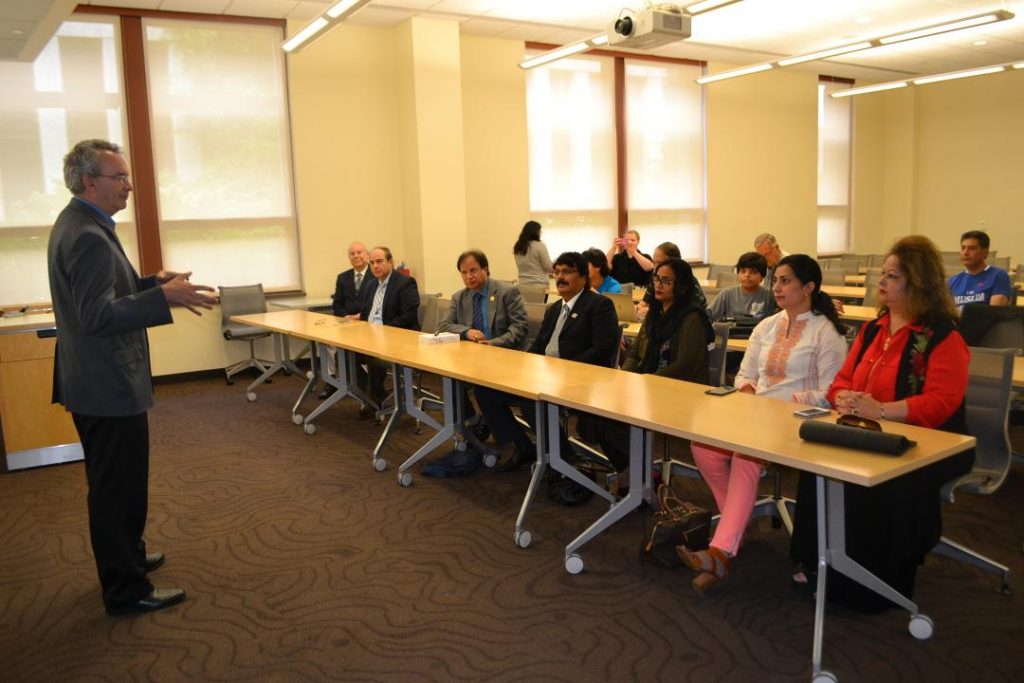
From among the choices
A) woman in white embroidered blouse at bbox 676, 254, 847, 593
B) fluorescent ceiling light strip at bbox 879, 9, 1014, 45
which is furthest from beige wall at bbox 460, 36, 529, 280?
woman in white embroidered blouse at bbox 676, 254, 847, 593

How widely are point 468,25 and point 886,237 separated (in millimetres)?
7702

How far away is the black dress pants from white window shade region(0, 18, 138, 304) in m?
4.89

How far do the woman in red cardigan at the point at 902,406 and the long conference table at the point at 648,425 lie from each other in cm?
13

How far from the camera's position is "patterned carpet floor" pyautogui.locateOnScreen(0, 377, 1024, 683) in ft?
8.30

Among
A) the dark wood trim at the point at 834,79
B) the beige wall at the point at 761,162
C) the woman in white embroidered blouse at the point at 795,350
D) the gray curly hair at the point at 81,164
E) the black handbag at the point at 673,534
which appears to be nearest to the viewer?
the gray curly hair at the point at 81,164

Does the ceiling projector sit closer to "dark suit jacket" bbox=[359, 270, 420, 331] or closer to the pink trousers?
"dark suit jacket" bbox=[359, 270, 420, 331]

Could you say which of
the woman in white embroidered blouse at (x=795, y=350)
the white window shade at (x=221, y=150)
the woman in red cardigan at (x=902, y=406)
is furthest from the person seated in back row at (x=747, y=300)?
the white window shade at (x=221, y=150)

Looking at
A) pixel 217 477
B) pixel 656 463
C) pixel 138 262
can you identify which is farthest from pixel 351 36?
pixel 656 463

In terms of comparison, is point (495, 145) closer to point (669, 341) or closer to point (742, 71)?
point (742, 71)

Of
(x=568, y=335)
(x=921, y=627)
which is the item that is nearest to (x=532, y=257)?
(x=568, y=335)

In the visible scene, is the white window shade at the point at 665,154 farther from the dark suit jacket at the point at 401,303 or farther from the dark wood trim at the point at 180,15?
the dark suit jacket at the point at 401,303

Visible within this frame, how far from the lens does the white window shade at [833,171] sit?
38.3ft

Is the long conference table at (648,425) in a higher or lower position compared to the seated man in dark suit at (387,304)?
lower

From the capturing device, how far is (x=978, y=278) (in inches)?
222
